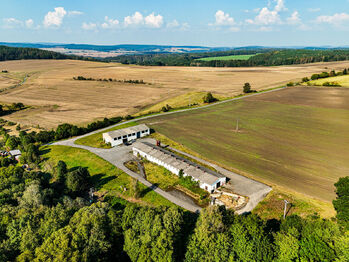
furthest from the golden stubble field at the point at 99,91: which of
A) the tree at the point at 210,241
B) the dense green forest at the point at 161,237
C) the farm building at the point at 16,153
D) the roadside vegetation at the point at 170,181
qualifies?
the tree at the point at 210,241

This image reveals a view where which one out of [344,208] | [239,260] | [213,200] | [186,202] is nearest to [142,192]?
[186,202]

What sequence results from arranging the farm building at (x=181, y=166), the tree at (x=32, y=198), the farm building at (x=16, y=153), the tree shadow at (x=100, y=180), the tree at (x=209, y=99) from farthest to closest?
the tree at (x=209, y=99)
the farm building at (x=16, y=153)
the tree shadow at (x=100, y=180)
the farm building at (x=181, y=166)
the tree at (x=32, y=198)

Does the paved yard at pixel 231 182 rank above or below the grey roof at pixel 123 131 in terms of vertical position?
below

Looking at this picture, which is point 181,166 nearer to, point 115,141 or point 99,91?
point 115,141

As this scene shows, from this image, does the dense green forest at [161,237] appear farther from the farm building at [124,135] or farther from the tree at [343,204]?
the farm building at [124,135]

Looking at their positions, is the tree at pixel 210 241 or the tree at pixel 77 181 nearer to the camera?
the tree at pixel 210 241

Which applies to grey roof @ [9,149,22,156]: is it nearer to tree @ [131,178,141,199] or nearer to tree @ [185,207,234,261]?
tree @ [131,178,141,199]

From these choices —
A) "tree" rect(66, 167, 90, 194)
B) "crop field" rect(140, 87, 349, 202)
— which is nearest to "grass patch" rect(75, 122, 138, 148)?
"crop field" rect(140, 87, 349, 202)
